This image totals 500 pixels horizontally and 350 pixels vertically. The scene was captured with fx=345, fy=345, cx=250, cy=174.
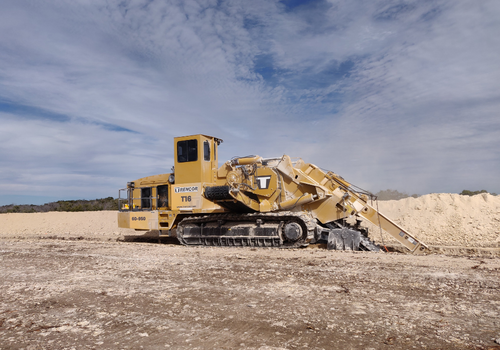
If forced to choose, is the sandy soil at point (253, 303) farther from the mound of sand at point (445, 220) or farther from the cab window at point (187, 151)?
the mound of sand at point (445, 220)

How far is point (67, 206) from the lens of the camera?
131 ft

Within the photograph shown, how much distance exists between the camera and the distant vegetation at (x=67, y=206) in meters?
37.8

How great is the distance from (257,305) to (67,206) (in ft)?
135

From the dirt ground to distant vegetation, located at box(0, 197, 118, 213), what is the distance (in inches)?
1278

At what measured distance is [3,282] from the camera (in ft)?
21.4

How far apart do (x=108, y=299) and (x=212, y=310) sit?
1709 millimetres

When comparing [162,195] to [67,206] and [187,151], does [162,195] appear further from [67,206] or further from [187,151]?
[67,206]

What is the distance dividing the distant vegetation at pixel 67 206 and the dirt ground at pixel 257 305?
107 ft

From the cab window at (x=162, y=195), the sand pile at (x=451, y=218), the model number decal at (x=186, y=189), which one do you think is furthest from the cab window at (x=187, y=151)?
the sand pile at (x=451, y=218)

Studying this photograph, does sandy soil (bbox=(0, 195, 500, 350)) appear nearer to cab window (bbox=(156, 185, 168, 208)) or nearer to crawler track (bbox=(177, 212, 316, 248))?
crawler track (bbox=(177, 212, 316, 248))

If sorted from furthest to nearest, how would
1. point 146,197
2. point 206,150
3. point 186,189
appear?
1. point 146,197
2. point 206,150
3. point 186,189

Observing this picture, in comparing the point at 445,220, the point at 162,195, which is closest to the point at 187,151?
the point at 162,195

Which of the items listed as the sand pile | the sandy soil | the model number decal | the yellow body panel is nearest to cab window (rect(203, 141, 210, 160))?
the model number decal

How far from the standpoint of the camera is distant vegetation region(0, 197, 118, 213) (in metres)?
37.8
